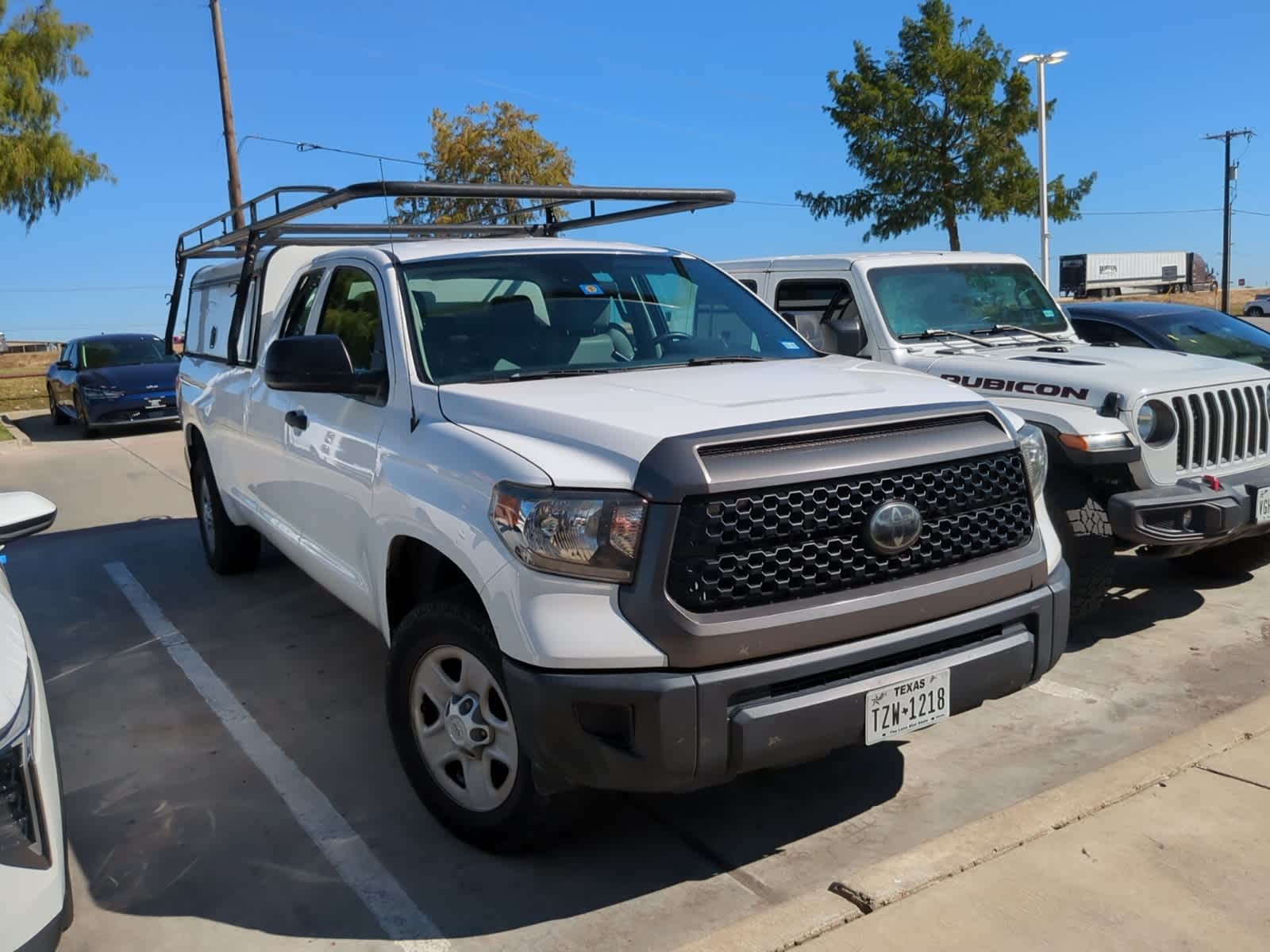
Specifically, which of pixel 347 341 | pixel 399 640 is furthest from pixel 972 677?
pixel 347 341

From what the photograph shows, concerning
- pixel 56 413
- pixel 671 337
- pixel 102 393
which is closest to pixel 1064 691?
pixel 671 337

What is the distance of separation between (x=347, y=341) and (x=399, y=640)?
5.35 ft

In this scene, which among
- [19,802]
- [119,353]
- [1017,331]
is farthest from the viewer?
[119,353]

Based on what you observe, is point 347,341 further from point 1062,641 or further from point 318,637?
point 1062,641

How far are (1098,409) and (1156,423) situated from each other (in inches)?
11.0

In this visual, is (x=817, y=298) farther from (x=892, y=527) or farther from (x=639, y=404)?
(x=892, y=527)

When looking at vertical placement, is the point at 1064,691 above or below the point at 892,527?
below

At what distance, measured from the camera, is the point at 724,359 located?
4.22 meters

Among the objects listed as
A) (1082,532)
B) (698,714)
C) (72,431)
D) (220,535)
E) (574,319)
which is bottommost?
(72,431)

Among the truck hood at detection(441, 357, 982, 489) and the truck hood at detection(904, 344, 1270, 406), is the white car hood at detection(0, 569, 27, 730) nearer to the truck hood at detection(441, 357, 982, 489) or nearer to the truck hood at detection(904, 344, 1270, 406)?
the truck hood at detection(441, 357, 982, 489)

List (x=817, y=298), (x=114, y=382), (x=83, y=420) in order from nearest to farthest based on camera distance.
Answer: (x=817, y=298) < (x=114, y=382) < (x=83, y=420)

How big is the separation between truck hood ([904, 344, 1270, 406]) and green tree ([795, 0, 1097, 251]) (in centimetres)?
1630

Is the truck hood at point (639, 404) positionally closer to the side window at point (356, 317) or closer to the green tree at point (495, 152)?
the side window at point (356, 317)

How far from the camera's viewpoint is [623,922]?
3.08 meters
